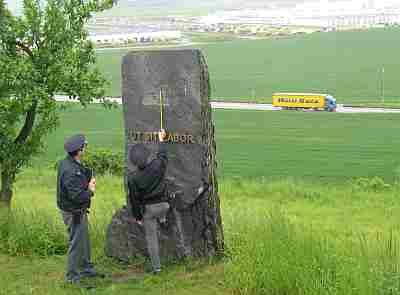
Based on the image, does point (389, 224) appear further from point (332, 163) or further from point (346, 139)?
point (346, 139)

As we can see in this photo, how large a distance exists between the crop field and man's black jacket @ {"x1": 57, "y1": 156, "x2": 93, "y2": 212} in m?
54.8

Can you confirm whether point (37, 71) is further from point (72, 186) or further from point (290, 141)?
point (290, 141)

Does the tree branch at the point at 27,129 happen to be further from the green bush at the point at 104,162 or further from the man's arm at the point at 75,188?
the green bush at the point at 104,162

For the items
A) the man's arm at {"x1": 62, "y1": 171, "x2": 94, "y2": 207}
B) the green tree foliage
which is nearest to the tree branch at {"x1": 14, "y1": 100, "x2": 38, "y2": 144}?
the green tree foliage

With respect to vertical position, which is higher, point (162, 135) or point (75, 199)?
point (162, 135)

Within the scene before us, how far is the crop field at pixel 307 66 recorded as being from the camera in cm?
7062

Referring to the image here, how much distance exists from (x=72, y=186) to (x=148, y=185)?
2.70ft

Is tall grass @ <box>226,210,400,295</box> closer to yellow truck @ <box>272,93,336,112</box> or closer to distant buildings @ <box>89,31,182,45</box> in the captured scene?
yellow truck @ <box>272,93,336,112</box>

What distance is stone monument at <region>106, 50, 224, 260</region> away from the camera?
8.85 m

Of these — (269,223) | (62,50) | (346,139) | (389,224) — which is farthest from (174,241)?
(346,139)

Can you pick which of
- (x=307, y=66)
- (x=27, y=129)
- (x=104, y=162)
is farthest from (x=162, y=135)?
(x=307, y=66)

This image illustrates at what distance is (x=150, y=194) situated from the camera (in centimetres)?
833

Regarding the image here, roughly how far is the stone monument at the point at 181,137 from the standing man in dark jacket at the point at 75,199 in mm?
891

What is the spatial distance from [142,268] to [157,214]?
2.65 feet
